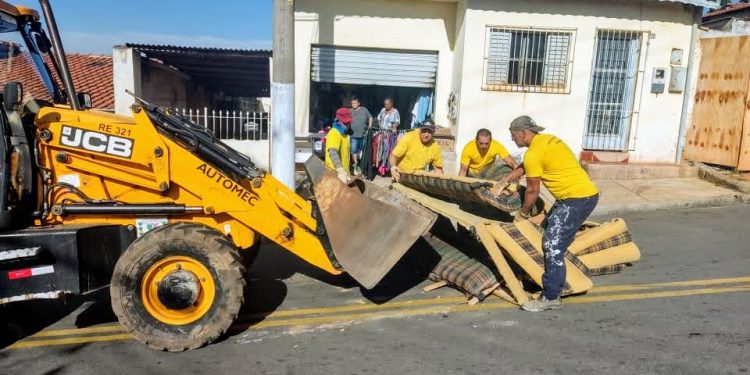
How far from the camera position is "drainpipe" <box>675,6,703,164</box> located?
11289 millimetres

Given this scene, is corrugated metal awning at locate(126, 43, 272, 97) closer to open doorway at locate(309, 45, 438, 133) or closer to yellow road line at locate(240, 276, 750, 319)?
open doorway at locate(309, 45, 438, 133)

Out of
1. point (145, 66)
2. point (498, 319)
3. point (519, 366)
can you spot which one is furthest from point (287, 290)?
point (145, 66)

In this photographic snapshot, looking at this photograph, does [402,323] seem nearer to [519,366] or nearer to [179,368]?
[519,366]

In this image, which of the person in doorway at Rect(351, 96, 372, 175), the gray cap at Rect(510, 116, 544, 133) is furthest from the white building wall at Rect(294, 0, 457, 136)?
the gray cap at Rect(510, 116, 544, 133)

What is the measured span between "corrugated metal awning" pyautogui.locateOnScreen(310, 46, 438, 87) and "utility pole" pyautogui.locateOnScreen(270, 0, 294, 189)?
3312mm

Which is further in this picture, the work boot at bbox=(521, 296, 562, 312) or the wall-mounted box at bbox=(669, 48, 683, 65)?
the wall-mounted box at bbox=(669, 48, 683, 65)

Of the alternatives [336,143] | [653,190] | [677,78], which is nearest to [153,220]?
[336,143]

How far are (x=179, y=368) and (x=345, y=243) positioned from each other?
1546 mm

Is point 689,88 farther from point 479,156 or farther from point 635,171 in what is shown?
point 479,156

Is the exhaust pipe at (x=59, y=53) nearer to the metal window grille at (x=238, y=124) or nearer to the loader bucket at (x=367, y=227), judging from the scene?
the loader bucket at (x=367, y=227)

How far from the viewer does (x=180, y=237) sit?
4.23 meters

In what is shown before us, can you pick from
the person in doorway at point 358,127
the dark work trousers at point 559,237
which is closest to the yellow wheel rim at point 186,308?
the dark work trousers at point 559,237

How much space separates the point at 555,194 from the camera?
5.11m

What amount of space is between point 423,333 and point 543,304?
1175mm
